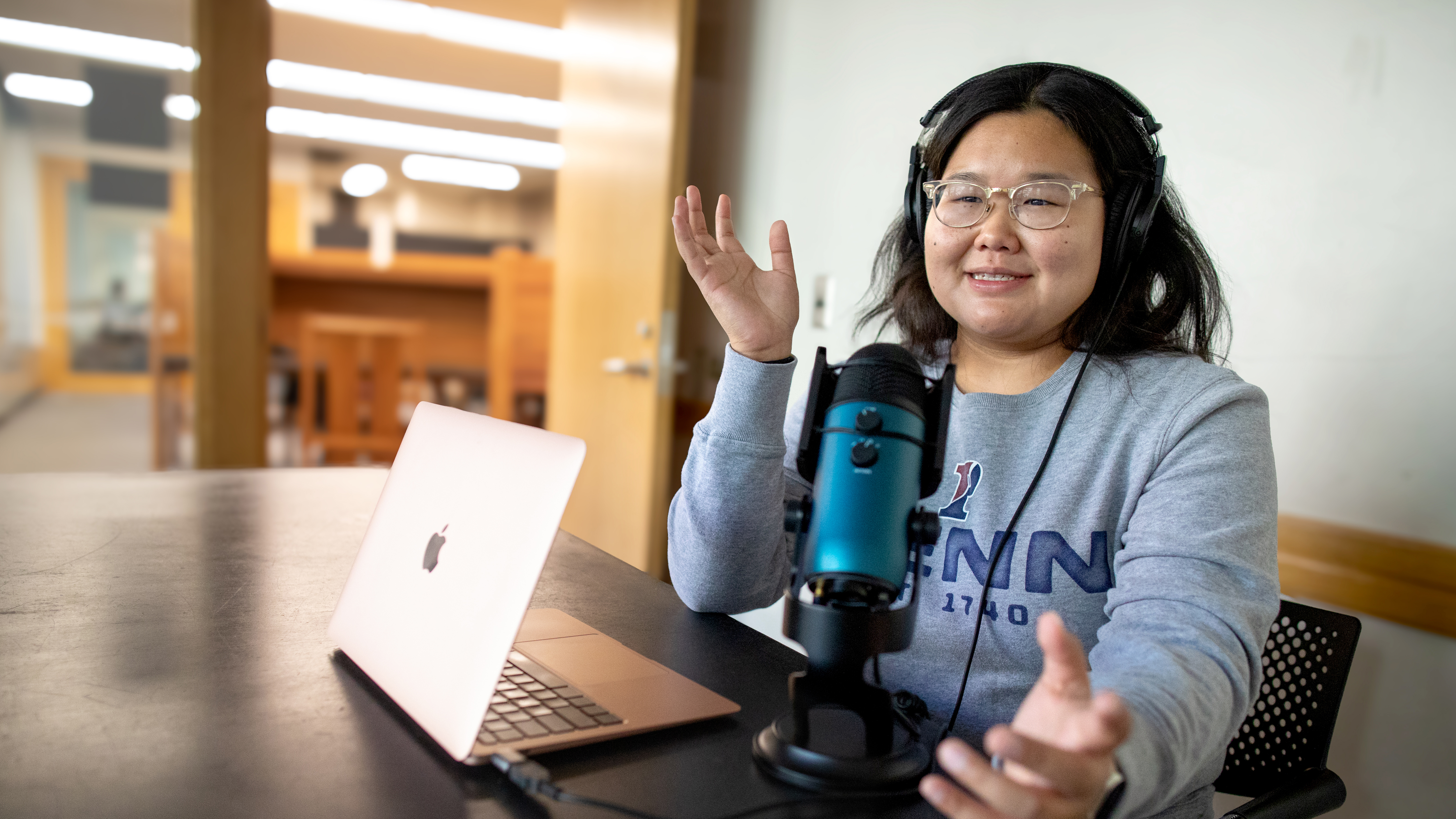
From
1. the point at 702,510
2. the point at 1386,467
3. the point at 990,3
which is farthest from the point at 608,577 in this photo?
the point at 990,3

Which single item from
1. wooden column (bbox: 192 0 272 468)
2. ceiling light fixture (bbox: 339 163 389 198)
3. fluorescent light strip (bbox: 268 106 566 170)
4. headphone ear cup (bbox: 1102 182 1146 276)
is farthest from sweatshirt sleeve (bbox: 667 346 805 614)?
ceiling light fixture (bbox: 339 163 389 198)

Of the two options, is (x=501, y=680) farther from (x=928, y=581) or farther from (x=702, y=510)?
(x=928, y=581)

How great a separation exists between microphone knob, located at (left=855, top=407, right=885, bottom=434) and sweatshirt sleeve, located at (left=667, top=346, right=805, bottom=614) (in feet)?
0.57

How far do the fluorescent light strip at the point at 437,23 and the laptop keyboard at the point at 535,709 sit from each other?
4217 millimetres

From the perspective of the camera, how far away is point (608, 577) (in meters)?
0.92

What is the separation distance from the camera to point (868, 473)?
0.54 m

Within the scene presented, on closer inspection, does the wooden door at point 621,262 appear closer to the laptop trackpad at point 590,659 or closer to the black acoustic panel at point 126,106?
the black acoustic panel at point 126,106

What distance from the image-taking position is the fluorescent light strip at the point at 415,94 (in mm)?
5926

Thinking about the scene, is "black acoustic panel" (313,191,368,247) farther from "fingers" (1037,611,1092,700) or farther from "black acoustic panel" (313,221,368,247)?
"fingers" (1037,611,1092,700)

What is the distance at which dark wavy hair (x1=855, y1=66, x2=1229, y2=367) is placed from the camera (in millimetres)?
847

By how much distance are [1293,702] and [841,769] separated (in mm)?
628

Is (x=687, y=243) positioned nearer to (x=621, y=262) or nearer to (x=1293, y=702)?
(x=1293, y=702)

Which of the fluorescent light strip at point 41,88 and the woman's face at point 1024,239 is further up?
the fluorescent light strip at point 41,88

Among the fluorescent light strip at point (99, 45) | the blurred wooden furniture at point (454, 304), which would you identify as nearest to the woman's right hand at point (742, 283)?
the fluorescent light strip at point (99, 45)
